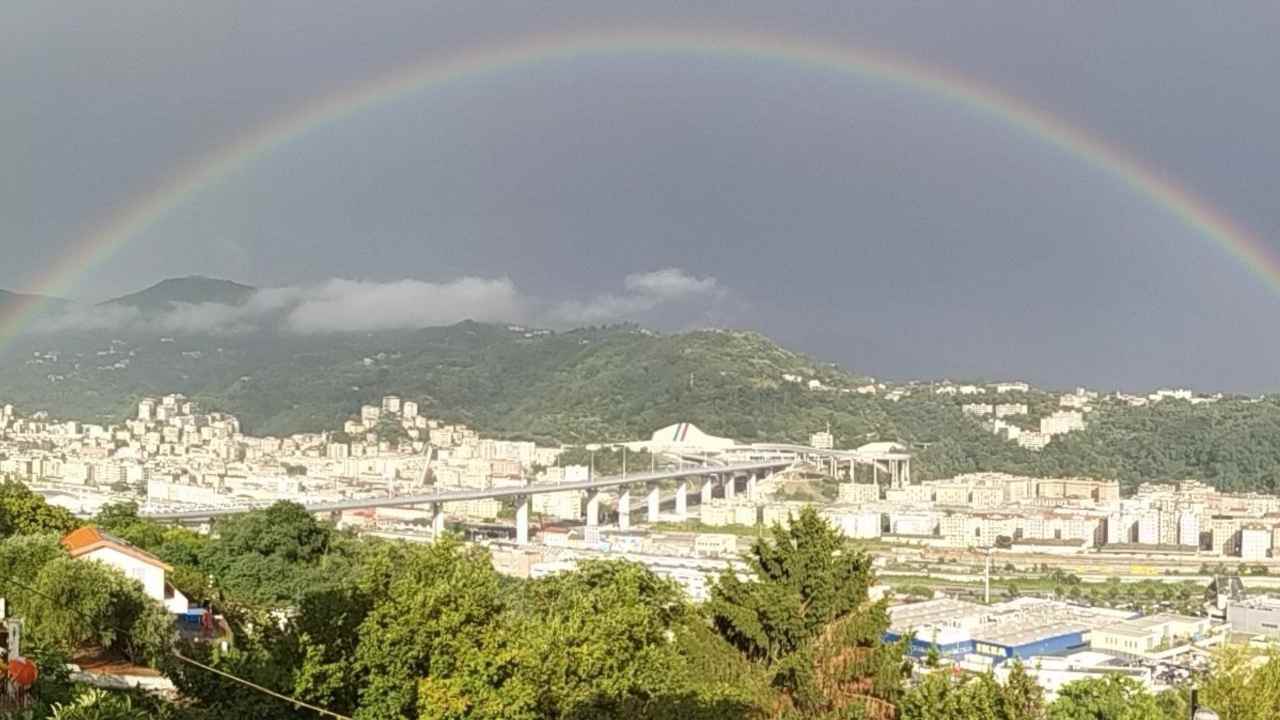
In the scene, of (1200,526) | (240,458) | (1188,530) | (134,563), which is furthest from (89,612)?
(240,458)

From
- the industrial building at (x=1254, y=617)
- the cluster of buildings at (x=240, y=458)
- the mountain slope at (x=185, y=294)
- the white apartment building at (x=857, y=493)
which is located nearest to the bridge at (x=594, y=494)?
the cluster of buildings at (x=240, y=458)

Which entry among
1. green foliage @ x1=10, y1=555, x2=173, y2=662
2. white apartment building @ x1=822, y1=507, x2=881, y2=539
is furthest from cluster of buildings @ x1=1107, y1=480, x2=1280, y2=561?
green foliage @ x1=10, y1=555, x2=173, y2=662

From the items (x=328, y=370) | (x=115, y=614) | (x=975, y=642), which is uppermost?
(x=328, y=370)

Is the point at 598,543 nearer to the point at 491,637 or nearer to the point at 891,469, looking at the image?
the point at 891,469

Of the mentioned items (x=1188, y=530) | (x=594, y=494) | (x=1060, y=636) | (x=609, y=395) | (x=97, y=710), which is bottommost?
(x=1060, y=636)

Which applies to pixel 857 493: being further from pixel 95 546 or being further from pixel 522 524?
pixel 95 546

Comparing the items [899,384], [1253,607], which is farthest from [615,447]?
[1253,607]

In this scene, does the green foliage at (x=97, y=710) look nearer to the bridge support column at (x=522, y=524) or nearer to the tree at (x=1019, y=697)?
the tree at (x=1019, y=697)
